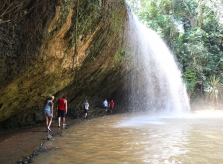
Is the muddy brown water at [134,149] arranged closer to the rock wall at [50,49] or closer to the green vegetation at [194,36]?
the rock wall at [50,49]

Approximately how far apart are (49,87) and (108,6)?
4260 millimetres

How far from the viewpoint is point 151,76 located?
1945cm

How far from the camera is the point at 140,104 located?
21984 mm

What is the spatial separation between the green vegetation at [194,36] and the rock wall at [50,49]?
39.8 feet

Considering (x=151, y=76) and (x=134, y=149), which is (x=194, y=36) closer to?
(x=151, y=76)

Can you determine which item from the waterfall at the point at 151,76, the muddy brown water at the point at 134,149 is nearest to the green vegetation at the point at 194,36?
the waterfall at the point at 151,76

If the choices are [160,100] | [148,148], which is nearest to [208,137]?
[148,148]

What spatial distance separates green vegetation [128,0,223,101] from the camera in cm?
2311

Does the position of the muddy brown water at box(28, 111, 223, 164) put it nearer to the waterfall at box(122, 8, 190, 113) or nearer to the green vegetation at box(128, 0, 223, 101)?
the waterfall at box(122, 8, 190, 113)

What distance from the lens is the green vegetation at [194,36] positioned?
75.8ft

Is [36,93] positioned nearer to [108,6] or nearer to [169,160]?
[108,6]

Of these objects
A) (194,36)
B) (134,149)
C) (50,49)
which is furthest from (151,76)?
(134,149)

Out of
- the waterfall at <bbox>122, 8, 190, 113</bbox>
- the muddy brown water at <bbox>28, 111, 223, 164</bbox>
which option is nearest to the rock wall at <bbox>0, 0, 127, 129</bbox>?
the muddy brown water at <bbox>28, 111, 223, 164</bbox>

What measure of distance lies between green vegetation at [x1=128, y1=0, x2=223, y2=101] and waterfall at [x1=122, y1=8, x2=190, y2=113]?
2.14 metres
